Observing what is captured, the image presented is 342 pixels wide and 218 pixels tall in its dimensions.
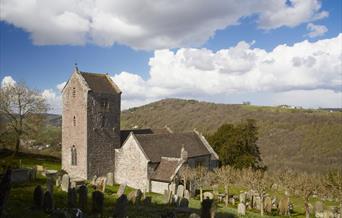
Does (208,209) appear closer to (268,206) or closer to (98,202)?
(98,202)

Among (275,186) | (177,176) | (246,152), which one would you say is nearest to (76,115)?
(177,176)

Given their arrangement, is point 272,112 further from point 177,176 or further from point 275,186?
point 177,176

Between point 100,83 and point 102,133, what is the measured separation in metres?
5.63

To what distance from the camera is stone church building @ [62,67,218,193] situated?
3881cm

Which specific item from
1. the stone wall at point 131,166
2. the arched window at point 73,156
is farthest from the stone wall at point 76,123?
the stone wall at point 131,166

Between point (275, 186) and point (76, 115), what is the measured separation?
2601 centimetres

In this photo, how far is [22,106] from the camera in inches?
2135

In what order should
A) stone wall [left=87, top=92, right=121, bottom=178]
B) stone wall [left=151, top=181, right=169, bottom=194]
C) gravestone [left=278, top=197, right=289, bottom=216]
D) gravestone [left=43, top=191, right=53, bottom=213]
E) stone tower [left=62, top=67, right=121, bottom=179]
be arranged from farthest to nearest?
stone wall [left=87, top=92, right=121, bottom=178] < stone tower [left=62, top=67, right=121, bottom=179] < stone wall [left=151, top=181, right=169, bottom=194] < gravestone [left=278, top=197, right=289, bottom=216] < gravestone [left=43, top=191, right=53, bottom=213]

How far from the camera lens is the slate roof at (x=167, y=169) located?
37.2 metres

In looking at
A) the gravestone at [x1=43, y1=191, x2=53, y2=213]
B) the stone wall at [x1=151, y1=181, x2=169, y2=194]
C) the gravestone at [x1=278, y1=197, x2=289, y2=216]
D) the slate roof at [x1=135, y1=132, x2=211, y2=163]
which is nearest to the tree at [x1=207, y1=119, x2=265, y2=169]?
the slate roof at [x1=135, y1=132, x2=211, y2=163]

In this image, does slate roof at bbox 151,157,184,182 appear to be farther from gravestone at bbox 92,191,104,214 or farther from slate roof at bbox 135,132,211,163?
gravestone at bbox 92,191,104,214

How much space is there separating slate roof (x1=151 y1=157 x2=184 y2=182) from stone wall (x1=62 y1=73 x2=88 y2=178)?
7747mm

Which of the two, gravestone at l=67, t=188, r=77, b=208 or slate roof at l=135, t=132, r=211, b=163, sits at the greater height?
slate roof at l=135, t=132, r=211, b=163

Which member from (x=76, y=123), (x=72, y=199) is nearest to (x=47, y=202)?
(x=72, y=199)
